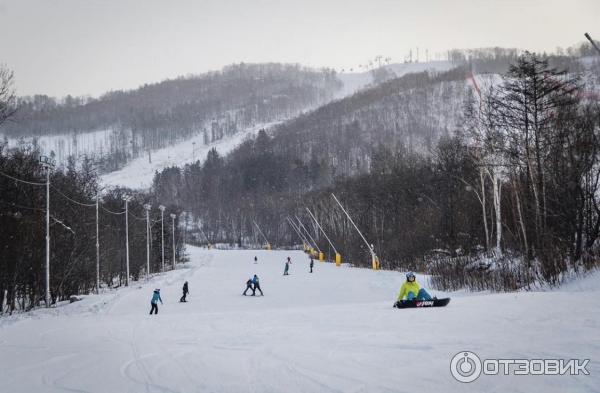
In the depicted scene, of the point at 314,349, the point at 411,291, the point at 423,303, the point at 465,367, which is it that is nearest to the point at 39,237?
the point at 411,291

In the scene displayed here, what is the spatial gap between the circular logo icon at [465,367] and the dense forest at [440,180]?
33.3 ft

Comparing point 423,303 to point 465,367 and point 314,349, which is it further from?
point 465,367

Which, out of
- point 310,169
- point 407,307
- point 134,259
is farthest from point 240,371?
point 310,169

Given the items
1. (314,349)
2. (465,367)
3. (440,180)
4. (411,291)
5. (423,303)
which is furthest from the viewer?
(440,180)

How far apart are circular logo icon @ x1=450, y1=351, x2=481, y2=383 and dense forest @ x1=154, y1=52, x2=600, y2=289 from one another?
10.1 metres

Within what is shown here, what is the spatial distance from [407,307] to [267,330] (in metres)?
4.99

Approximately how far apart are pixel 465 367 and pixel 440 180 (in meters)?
49.5

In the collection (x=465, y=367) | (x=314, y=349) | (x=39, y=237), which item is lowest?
(x=314, y=349)

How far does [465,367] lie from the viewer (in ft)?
21.8

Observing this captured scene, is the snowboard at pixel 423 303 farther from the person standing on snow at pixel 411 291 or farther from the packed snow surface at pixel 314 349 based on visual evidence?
the packed snow surface at pixel 314 349

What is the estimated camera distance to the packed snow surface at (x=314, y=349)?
665 centimetres

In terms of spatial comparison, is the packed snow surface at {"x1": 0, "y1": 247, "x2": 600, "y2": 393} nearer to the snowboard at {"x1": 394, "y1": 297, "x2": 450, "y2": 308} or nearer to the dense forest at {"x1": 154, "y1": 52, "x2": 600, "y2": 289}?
the snowboard at {"x1": 394, "y1": 297, "x2": 450, "y2": 308}

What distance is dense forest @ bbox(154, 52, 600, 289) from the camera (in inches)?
786

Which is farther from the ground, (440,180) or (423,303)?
(440,180)
